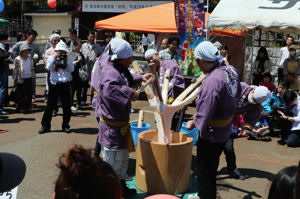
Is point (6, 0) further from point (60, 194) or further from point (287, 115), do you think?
point (60, 194)

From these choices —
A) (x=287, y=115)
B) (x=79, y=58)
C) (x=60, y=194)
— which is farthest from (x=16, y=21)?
(x=60, y=194)

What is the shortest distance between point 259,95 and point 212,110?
78 centimetres

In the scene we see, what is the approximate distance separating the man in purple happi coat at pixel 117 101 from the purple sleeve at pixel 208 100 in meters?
0.70

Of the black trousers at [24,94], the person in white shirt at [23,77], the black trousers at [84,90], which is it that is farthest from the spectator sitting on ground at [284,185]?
the black trousers at [84,90]

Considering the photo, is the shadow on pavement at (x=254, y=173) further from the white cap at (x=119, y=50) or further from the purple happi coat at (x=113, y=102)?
the white cap at (x=119, y=50)

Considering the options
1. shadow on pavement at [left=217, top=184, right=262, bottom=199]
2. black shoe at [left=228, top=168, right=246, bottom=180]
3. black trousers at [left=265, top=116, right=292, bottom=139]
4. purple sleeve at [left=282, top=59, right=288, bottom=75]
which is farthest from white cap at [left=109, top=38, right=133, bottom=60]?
purple sleeve at [left=282, top=59, right=288, bottom=75]

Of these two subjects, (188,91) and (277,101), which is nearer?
(188,91)

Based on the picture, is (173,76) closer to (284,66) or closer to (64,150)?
(64,150)

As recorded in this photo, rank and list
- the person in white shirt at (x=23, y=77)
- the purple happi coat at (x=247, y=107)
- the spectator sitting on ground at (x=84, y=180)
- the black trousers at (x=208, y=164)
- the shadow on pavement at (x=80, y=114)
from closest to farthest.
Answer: the spectator sitting on ground at (x=84, y=180) < the black trousers at (x=208, y=164) < the purple happi coat at (x=247, y=107) < the person in white shirt at (x=23, y=77) < the shadow on pavement at (x=80, y=114)

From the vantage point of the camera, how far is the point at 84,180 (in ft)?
4.92

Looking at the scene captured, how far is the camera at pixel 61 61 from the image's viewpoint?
269 inches

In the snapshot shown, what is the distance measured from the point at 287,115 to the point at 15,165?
644cm

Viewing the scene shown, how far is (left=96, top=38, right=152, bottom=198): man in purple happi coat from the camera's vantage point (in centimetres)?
380

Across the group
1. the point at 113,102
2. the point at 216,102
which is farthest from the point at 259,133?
the point at 113,102
